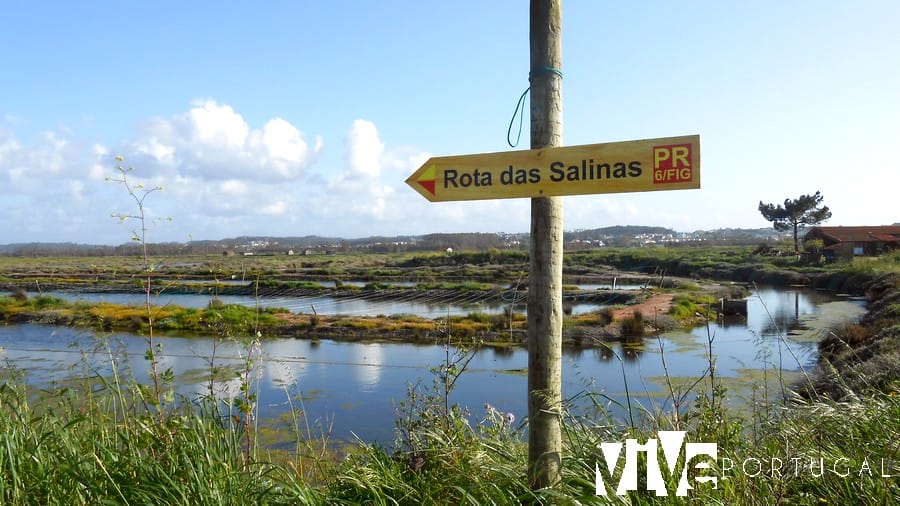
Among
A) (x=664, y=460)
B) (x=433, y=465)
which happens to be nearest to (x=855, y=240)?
(x=664, y=460)

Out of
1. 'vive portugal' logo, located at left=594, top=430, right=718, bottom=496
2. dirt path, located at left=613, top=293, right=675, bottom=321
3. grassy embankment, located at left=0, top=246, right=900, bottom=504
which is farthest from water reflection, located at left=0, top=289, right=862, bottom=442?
'vive portugal' logo, located at left=594, top=430, right=718, bottom=496

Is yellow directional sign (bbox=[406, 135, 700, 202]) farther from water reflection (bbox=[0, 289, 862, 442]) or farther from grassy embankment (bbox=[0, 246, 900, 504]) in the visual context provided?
water reflection (bbox=[0, 289, 862, 442])

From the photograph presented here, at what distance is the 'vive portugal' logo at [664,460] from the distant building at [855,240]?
40137mm

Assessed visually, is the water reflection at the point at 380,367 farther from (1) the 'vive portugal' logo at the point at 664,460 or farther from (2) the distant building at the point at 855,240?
(2) the distant building at the point at 855,240

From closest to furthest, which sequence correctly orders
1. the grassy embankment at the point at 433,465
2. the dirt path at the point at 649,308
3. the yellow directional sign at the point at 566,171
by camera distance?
the yellow directional sign at the point at 566,171
the grassy embankment at the point at 433,465
the dirt path at the point at 649,308

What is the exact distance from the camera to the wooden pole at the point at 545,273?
230 cm

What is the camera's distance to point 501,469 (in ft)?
8.02

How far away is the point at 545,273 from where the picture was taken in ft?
7.53

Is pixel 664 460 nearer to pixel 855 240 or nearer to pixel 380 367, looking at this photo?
pixel 380 367

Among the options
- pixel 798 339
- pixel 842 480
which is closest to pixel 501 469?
pixel 842 480

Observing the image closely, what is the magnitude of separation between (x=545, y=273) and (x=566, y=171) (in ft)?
1.21

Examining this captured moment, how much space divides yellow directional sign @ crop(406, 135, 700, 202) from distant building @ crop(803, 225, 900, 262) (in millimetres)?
40419

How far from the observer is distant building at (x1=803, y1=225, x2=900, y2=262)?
1491 inches

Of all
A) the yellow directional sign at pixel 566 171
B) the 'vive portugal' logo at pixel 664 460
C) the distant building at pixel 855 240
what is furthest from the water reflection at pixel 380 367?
the distant building at pixel 855 240
